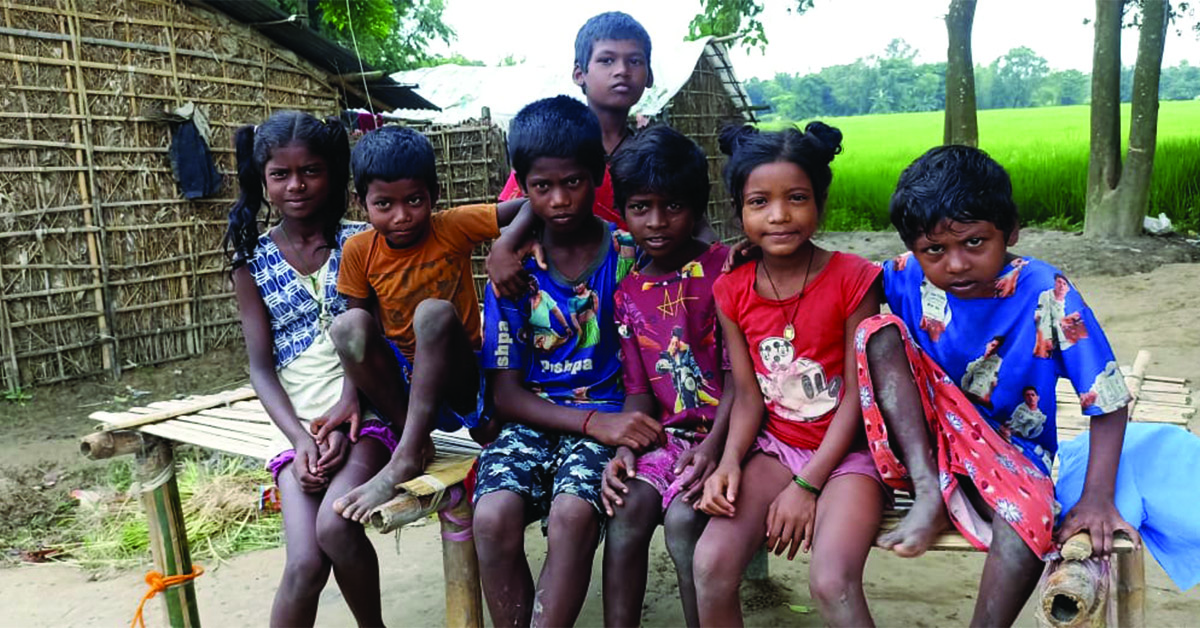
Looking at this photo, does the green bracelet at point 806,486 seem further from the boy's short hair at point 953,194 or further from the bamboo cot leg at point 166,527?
the bamboo cot leg at point 166,527

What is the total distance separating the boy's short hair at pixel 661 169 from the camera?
2.26 meters

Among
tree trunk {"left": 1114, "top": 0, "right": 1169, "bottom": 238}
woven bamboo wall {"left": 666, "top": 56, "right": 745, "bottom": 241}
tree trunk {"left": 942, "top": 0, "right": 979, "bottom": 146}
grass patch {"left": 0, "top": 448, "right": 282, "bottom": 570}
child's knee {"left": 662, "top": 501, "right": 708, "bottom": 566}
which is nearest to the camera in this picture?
child's knee {"left": 662, "top": 501, "right": 708, "bottom": 566}

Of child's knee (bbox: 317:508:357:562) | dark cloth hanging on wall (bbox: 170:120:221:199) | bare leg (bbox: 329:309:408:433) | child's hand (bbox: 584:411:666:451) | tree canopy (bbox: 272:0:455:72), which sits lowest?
child's knee (bbox: 317:508:357:562)

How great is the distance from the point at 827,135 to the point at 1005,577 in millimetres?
1103

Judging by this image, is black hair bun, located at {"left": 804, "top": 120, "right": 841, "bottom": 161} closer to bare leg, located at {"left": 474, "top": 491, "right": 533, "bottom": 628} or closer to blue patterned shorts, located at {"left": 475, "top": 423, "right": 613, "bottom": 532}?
blue patterned shorts, located at {"left": 475, "top": 423, "right": 613, "bottom": 532}

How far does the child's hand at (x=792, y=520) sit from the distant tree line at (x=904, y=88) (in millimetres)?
43202

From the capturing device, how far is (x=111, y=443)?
9.49 feet

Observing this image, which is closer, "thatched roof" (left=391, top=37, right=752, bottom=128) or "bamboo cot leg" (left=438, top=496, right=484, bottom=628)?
"bamboo cot leg" (left=438, top=496, right=484, bottom=628)

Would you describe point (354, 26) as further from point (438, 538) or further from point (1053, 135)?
point (1053, 135)

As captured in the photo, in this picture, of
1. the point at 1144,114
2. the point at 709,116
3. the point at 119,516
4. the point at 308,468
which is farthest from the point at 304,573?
the point at 709,116

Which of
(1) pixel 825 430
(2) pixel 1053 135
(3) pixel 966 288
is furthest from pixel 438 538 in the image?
(2) pixel 1053 135

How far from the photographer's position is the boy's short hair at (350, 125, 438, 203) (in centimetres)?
245

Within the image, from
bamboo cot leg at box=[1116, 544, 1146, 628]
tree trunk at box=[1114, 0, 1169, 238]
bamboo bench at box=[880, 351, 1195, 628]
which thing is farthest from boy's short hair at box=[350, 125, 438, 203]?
tree trunk at box=[1114, 0, 1169, 238]

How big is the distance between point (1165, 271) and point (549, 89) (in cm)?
686
